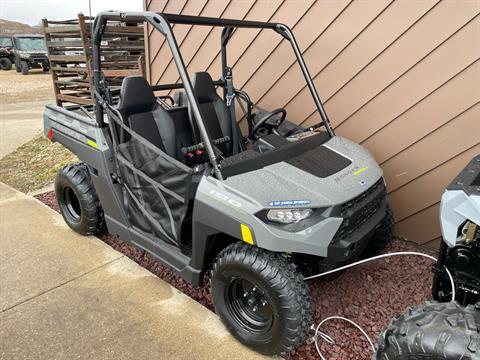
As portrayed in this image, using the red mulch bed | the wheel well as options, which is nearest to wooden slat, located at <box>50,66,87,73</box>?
the red mulch bed

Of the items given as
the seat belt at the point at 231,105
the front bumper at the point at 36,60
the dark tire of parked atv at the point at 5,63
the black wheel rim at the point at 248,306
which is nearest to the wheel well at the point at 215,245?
the black wheel rim at the point at 248,306

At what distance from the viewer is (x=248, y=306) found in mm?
2166

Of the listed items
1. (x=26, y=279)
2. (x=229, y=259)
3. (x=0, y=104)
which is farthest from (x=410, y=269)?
(x=0, y=104)

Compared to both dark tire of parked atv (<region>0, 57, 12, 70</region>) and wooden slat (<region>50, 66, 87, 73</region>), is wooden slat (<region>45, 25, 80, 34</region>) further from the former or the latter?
dark tire of parked atv (<region>0, 57, 12, 70</region>)

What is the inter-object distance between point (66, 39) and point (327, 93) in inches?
252

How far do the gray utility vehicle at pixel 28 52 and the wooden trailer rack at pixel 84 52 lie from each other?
41.4ft

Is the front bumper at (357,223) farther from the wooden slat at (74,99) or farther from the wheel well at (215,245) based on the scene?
the wooden slat at (74,99)

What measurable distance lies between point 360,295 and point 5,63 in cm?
2401

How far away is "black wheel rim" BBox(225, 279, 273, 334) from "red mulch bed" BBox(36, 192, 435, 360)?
23 centimetres

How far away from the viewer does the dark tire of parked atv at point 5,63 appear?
20797 millimetres

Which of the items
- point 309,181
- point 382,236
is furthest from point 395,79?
point 309,181

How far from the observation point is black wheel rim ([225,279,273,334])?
81.4 inches

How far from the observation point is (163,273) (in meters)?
2.82

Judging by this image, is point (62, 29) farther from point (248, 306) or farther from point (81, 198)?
point (248, 306)
